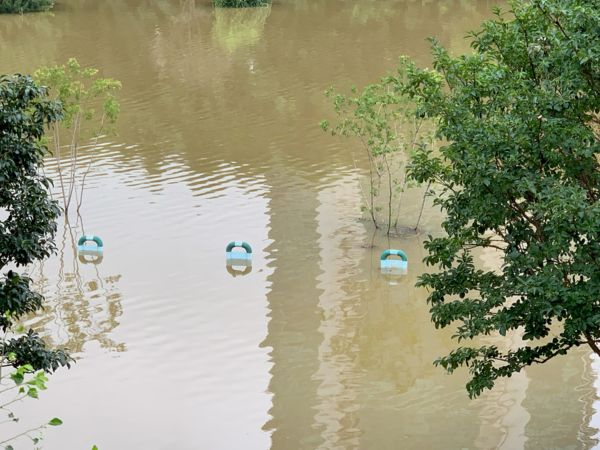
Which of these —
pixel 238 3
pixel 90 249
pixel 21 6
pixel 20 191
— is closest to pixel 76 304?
pixel 90 249

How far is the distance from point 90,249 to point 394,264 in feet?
22.0

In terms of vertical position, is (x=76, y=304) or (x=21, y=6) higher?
(x=21, y=6)

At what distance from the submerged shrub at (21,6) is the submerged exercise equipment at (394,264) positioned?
41520 millimetres

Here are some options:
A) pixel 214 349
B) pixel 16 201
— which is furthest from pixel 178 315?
pixel 16 201

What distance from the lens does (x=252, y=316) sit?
45.2 ft

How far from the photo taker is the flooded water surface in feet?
34.4

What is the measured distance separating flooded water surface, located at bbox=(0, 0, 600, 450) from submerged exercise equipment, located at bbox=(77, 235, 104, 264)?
0.66 feet

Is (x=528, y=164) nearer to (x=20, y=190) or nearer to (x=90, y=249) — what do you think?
(x=20, y=190)

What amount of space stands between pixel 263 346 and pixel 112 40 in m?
31.5

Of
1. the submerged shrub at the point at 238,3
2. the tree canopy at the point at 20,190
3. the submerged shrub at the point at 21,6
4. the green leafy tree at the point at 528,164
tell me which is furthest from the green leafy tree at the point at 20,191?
the submerged shrub at the point at 21,6

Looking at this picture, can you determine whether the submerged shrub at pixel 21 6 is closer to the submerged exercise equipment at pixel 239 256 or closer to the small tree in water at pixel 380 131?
the small tree in water at pixel 380 131

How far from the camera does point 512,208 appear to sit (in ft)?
22.8

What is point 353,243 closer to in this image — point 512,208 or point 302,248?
point 302,248

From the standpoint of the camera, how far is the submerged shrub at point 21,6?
49.0 m
